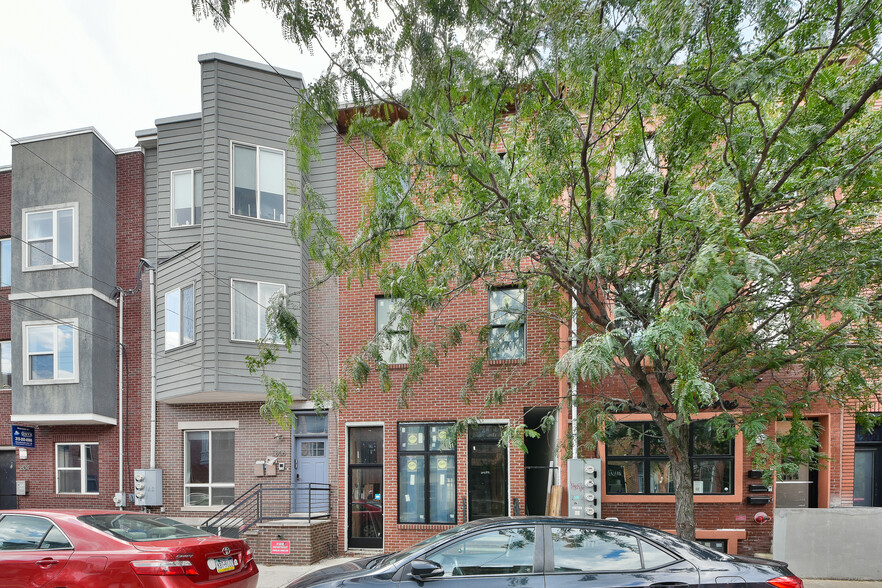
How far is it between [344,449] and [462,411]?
2730 mm

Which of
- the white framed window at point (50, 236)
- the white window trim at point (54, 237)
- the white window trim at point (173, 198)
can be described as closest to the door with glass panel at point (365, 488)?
the white window trim at point (173, 198)

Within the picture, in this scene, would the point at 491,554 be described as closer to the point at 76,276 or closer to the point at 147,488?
the point at 147,488

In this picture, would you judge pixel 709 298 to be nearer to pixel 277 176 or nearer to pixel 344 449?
pixel 344 449

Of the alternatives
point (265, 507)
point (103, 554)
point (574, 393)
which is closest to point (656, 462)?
point (574, 393)

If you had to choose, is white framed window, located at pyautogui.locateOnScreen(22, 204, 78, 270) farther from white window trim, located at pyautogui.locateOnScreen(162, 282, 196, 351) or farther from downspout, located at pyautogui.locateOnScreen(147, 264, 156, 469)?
white window trim, located at pyautogui.locateOnScreen(162, 282, 196, 351)

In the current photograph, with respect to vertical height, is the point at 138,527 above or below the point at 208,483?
above

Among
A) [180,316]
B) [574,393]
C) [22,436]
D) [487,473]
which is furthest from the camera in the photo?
[22,436]

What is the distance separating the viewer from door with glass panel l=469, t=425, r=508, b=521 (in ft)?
37.5

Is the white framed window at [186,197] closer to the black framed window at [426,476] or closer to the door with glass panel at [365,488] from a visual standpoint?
the door with glass panel at [365,488]

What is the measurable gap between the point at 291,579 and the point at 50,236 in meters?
10.6

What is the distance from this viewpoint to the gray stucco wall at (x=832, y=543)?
9047 millimetres

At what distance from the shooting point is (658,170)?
779 cm

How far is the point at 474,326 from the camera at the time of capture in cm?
1183

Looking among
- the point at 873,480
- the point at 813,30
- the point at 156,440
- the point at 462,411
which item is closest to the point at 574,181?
the point at 813,30
